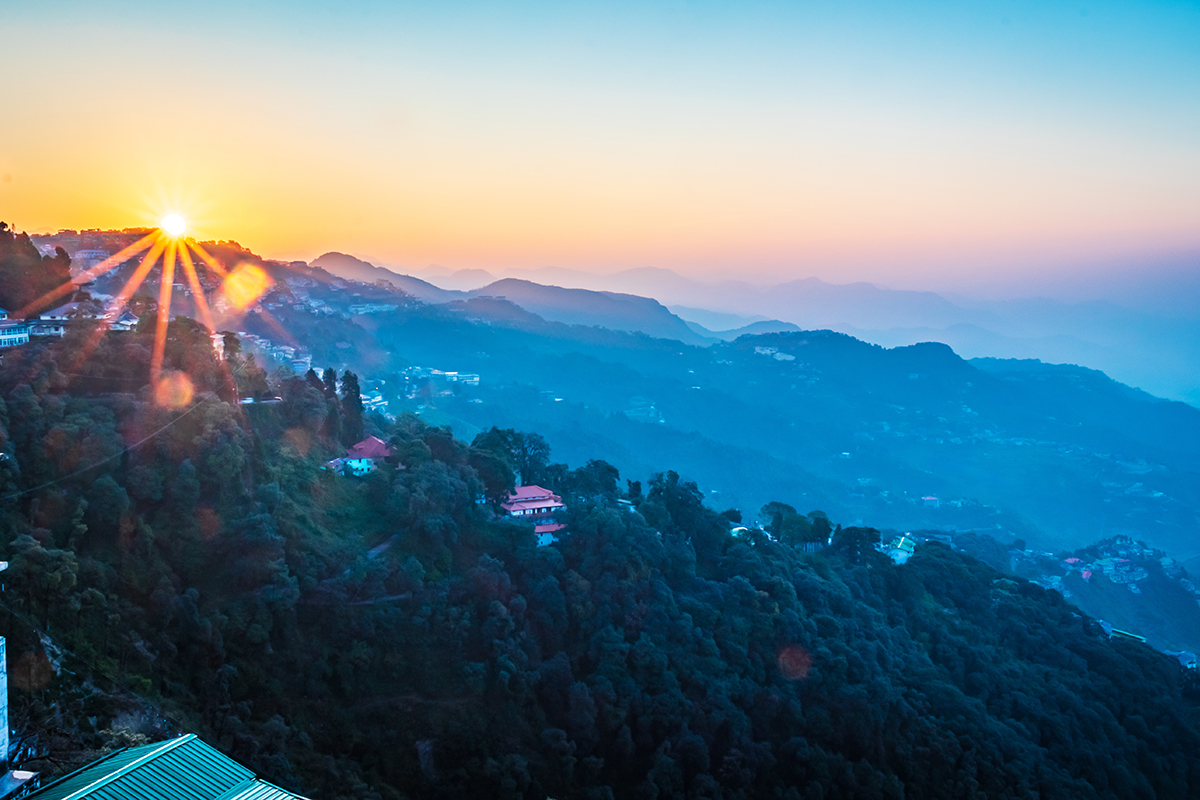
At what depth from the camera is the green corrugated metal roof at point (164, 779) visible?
24.3 feet

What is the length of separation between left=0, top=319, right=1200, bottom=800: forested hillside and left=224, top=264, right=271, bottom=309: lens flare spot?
106 feet

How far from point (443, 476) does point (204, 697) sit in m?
10.1

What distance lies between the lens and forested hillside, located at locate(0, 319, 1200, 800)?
15.7 meters

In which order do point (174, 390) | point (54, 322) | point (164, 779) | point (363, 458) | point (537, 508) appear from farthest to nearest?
point (537, 508) < point (363, 458) < point (54, 322) < point (174, 390) < point (164, 779)

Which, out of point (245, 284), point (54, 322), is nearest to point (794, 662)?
point (54, 322)

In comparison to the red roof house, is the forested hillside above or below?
below

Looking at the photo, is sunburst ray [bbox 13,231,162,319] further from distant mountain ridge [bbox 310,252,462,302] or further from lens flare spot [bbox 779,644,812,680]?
distant mountain ridge [bbox 310,252,462,302]

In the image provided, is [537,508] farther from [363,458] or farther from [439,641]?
[439,641]

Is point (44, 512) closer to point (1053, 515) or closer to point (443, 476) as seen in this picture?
point (443, 476)

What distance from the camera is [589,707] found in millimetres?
19766

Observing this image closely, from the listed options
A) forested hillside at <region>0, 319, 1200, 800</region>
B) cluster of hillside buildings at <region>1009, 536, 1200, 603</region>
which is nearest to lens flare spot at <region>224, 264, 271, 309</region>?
forested hillside at <region>0, 319, 1200, 800</region>

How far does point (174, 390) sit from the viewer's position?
72.0 ft

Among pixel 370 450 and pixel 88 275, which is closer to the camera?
pixel 370 450

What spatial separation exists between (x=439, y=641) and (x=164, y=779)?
12.7 meters
